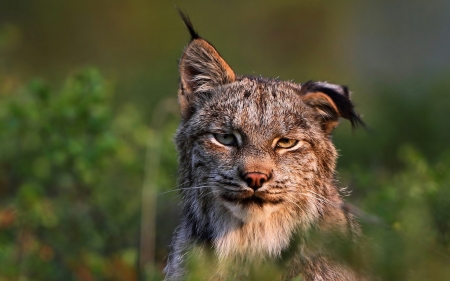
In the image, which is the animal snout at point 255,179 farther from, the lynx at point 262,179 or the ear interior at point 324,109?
the ear interior at point 324,109

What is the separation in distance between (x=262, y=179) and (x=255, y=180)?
1.8 inches

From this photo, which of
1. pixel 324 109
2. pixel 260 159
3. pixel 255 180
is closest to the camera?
pixel 255 180

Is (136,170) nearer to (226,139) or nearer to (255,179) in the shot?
(226,139)

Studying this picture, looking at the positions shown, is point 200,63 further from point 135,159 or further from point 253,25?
point 253,25

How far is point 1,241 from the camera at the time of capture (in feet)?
28.4

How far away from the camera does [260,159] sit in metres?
5.81

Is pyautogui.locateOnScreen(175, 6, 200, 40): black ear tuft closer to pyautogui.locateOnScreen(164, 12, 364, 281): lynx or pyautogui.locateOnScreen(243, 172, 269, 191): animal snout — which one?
pyautogui.locateOnScreen(164, 12, 364, 281): lynx

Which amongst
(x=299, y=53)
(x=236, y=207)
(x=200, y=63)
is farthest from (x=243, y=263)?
(x=299, y=53)

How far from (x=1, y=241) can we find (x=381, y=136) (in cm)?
560

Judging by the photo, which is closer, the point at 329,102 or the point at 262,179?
the point at 262,179

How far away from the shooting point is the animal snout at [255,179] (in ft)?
18.5

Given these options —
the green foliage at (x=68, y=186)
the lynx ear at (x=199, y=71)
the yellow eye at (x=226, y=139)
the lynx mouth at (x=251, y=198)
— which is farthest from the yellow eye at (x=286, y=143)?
the green foliage at (x=68, y=186)

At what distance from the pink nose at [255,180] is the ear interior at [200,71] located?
45.8 inches

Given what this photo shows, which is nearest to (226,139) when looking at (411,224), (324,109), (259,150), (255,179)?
(259,150)
